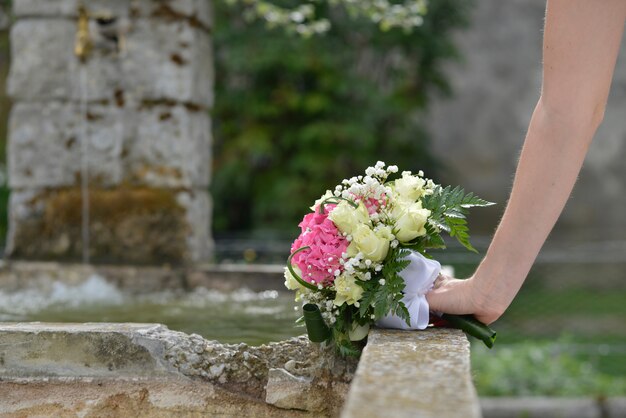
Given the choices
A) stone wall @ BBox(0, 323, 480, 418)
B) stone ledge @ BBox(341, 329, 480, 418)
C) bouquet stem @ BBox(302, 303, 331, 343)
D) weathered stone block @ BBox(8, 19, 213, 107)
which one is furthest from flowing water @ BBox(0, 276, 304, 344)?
weathered stone block @ BBox(8, 19, 213, 107)

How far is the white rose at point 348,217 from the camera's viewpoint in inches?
81.8

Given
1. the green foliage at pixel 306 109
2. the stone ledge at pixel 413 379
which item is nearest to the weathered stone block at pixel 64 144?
the stone ledge at pixel 413 379

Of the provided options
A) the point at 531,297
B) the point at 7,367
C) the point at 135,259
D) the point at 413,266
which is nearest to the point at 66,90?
the point at 135,259

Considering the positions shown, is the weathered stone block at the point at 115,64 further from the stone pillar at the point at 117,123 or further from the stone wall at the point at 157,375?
the stone wall at the point at 157,375

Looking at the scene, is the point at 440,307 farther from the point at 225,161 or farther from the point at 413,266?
the point at 225,161

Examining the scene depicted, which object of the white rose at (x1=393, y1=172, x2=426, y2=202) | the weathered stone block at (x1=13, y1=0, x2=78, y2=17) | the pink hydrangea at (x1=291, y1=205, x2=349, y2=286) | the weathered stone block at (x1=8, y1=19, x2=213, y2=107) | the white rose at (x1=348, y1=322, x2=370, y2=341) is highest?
the weathered stone block at (x1=13, y1=0, x2=78, y2=17)

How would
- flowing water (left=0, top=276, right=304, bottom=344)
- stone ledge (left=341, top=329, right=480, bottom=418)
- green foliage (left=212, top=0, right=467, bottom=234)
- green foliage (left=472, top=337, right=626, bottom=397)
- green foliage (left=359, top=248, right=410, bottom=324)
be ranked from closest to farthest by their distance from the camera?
1. stone ledge (left=341, top=329, right=480, bottom=418)
2. green foliage (left=359, top=248, right=410, bottom=324)
3. flowing water (left=0, top=276, right=304, bottom=344)
4. green foliage (left=472, top=337, right=626, bottom=397)
5. green foliage (left=212, top=0, right=467, bottom=234)

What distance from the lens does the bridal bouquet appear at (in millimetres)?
2041

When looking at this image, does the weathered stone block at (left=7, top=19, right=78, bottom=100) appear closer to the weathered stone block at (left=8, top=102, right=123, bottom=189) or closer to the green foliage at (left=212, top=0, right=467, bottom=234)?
the weathered stone block at (left=8, top=102, right=123, bottom=189)

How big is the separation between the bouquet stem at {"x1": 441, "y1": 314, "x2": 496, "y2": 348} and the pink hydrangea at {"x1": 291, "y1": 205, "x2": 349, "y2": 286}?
0.28 metres

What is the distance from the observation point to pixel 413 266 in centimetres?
209

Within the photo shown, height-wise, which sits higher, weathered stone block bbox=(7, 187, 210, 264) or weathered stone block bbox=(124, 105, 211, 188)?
weathered stone block bbox=(124, 105, 211, 188)

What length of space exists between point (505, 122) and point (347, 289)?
412 inches

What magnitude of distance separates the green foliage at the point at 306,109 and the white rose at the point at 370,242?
287 inches
